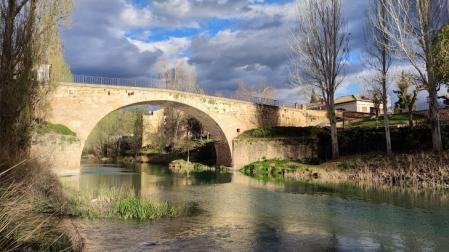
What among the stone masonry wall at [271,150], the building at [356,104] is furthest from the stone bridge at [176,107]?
the building at [356,104]

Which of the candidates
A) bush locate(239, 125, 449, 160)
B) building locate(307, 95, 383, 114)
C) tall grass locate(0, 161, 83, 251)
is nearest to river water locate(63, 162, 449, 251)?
tall grass locate(0, 161, 83, 251)

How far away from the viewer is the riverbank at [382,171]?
2169 centimetres

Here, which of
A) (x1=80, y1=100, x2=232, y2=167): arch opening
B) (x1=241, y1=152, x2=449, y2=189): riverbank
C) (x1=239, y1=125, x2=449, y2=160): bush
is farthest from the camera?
(x1=80, y1=100, x2=232, y2=167): arch opening

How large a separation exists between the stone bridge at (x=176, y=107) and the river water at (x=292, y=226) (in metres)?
12.0

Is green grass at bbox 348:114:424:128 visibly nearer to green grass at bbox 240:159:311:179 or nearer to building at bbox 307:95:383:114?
green grass at bbox 240:159:311:179

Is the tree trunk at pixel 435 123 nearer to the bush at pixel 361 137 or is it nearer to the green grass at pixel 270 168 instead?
the bush at pixel 361 137

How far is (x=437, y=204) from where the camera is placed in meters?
15.8

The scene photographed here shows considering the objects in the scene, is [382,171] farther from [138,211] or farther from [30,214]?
[30,214]

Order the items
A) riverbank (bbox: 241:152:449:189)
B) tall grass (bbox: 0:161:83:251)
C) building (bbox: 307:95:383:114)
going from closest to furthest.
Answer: tall grass (bbox: 0:161:83:251) < riverbank (bbox: 241:152:449:189) < building (bbox: 307:95:383:114)

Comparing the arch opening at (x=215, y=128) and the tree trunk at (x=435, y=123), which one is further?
the arch opening at (x=215, y=128)

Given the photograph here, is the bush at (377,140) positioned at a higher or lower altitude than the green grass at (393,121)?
lower

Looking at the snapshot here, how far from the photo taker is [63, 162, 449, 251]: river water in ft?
31.6

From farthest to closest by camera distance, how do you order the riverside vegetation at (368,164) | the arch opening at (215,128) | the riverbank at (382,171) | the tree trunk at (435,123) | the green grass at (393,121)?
the green grass at (393,121)
the arch opening at (215,128)
the tree trunk at (435,123)
the riverside vegetation at (368,164)
the riverbank at (382,171)

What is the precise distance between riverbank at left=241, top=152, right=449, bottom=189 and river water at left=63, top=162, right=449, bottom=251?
3.04 metres
